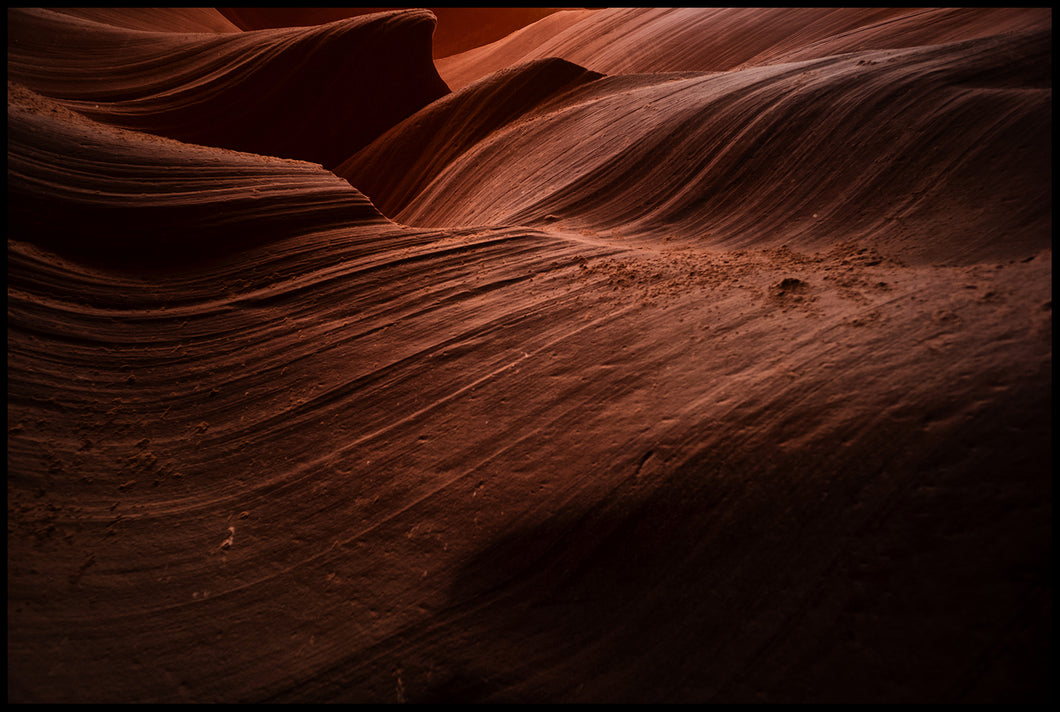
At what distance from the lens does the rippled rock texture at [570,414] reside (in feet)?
4.23

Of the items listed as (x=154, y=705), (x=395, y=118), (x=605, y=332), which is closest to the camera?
(x=154, y=705)

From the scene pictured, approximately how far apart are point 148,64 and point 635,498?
4882 millimetres

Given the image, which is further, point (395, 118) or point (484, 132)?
point (395, 118)

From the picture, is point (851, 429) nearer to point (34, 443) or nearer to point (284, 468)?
point (284, 468)

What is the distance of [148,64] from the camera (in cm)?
436

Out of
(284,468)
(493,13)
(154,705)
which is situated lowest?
(154,705)

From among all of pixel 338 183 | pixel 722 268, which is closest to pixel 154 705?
pixel 722 268

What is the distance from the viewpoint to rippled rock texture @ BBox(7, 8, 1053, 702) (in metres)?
1.29

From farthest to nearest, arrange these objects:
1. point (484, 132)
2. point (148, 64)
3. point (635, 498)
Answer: point (484, 132) < point (148, 64) < point (635, 498)

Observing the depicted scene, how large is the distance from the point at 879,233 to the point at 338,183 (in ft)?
7.98

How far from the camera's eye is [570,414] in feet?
5.71

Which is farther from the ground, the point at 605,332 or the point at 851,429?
the point at 605,332

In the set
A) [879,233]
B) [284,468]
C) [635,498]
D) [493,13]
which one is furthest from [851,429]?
[493,13]

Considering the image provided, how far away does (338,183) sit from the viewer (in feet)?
9.82
